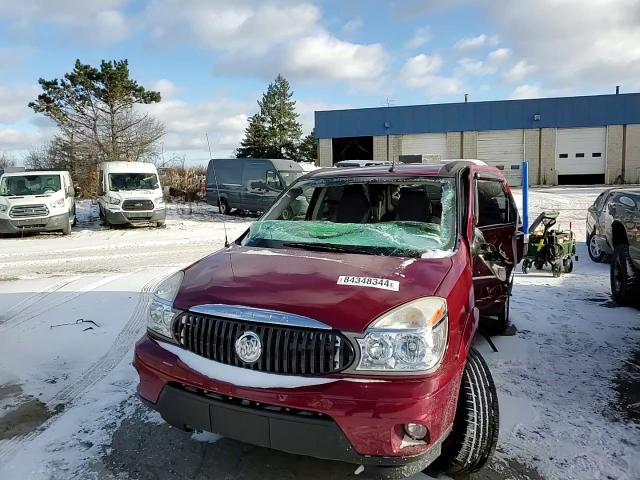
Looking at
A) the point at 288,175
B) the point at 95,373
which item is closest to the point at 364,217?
the point at 95,373

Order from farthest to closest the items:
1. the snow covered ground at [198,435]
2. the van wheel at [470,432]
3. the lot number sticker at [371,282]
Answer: the snow covered ground at [198,435]
the van wheel at [470,432]
the lot number sticker at [371,282]

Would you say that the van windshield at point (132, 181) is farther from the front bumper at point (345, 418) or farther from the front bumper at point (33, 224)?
the front bumper at point (345, 418)

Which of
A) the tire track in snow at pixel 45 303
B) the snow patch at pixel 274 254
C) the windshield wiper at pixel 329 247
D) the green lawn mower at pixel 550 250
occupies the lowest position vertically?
the tire track in snow at pixel 45 303

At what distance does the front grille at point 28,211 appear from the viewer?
15078 millimetres

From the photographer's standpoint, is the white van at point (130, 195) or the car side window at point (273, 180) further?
the car side window at point (273, 180)

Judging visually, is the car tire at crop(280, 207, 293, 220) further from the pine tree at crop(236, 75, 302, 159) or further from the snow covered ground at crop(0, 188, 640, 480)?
the pine tree at crop(236, 75, 302, 159)

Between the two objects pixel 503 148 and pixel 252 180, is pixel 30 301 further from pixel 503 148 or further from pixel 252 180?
pixel 503 148

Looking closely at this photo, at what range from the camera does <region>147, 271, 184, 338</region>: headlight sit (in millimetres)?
2885

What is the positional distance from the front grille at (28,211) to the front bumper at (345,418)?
1508cm

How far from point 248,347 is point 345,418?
0.59 metres

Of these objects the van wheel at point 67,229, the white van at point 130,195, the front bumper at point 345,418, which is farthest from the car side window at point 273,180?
the front bumper at point 345,418

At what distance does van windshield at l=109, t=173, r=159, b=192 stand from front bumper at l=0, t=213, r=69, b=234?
2.38 m

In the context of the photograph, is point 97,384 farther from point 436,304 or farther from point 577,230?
point 577,230

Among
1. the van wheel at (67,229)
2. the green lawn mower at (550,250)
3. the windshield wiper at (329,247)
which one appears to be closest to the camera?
the windshield wiper at (329,247)
